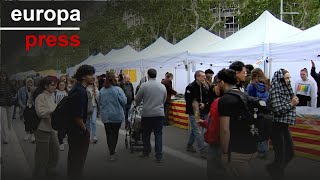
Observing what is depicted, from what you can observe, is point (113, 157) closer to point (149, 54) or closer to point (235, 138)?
point (235, 138)

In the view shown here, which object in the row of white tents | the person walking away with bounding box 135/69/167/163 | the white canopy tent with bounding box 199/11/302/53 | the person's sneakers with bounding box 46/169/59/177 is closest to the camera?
the person's sneakers with bounding box 46/169/59/177

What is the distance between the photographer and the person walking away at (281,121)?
6414 mm

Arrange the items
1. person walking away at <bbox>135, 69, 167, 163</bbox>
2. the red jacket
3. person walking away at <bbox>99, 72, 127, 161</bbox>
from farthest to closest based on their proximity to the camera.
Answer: person walking away at <bbox>99, 72, 127, 161</bbox> → person walking away at <bbox>135, 69, 167, 163</bbox> → the red jacket

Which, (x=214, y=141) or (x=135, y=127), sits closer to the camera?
(x=214, y=141)

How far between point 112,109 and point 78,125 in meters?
3.30

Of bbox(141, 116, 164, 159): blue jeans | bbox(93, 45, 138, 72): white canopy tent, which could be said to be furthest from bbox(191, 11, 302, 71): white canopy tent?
bbox(93, 45, 138, 72): white canopy tent

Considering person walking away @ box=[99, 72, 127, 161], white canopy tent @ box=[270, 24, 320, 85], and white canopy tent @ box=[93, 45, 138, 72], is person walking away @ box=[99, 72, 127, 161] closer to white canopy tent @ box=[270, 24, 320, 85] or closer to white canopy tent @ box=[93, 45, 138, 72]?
white canopy tent @ box=[270, 24, 320, 85]

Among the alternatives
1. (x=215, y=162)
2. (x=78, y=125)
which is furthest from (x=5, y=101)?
(x=215, y=162)

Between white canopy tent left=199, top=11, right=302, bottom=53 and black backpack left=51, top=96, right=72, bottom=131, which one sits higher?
white canopy tent left=199, top=11, right=302, bottom=53

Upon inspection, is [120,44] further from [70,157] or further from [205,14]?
[70,157]

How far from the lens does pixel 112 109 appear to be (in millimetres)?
8922

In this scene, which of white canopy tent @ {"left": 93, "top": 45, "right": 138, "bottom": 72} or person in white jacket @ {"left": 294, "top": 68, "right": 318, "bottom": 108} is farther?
white canopy tent @ {"left": 93, "top": 45, "right": 138, "bottom": 72}

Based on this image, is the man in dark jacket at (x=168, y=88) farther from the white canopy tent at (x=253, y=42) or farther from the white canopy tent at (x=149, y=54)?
the white canopy tent at (x=149, y=54)

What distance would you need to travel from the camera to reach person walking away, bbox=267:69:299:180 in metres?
6.41
